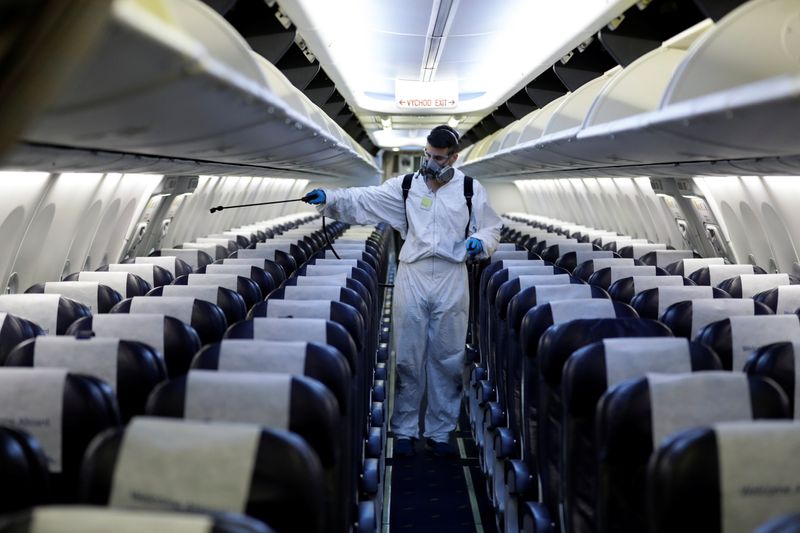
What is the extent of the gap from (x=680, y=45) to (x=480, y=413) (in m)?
3.64

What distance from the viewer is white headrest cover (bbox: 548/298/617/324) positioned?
498 centimetres

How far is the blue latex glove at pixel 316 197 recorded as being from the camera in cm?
701

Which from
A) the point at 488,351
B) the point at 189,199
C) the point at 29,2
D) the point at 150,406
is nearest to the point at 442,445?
the point at 488,351

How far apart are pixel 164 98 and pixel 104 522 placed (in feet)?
5.72

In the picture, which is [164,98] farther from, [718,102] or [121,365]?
[718,102]

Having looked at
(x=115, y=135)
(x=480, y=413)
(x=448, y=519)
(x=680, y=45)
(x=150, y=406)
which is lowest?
(x=448, y=519)

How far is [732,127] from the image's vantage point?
439 centimetres

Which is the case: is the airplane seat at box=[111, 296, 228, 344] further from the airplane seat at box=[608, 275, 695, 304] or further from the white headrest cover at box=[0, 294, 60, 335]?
the airplane seat at box=[608, 275, 695, 304]

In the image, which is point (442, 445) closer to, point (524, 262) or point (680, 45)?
point (524, 262)

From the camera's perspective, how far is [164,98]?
3271 millimetres

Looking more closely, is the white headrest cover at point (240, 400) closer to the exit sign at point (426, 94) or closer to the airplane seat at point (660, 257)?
the airplane seat at point (660, 257)

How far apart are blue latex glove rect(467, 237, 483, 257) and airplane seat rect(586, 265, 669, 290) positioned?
1.25 m

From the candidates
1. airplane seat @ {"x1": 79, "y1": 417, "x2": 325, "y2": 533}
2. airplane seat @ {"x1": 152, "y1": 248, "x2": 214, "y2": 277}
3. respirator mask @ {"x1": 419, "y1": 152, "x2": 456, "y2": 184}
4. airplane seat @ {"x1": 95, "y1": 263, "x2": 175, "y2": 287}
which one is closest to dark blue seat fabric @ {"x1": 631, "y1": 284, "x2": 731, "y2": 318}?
respirator mask @ {"x1": 419, "y1": 152, "x2": 456, "y2": 184}

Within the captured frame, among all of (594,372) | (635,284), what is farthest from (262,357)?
(635,284)
